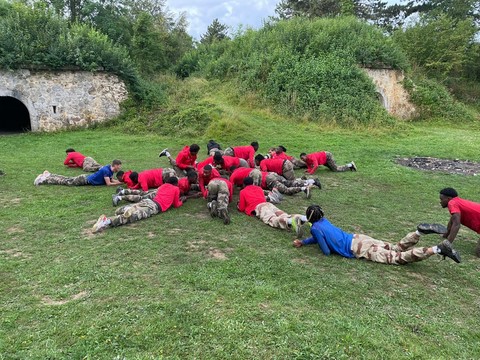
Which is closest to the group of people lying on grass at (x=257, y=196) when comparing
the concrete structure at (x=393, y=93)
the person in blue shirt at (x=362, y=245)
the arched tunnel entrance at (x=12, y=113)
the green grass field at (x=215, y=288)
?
the person in blue shirt at (x=362, y=245)

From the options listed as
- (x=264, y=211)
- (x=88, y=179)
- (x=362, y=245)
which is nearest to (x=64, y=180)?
(x=88, y=179)

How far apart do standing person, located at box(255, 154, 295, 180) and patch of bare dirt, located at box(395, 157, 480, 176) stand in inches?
197

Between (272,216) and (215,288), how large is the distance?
8.46 ft

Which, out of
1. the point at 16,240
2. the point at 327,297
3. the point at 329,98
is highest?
the point at 329,98

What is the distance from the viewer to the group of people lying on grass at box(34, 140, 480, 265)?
17.4 ft

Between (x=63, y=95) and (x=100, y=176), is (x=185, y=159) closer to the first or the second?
(x=100, y=176)

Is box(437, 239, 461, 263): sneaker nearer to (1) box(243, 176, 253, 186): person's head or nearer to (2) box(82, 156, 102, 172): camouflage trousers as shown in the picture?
(1) box(243, 176, 253, 186): person's head

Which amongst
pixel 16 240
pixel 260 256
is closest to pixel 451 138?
pixel 260 256

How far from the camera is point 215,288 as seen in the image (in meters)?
4.27

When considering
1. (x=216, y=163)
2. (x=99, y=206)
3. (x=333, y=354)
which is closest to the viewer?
(x=333, y=354)

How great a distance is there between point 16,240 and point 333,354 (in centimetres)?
498

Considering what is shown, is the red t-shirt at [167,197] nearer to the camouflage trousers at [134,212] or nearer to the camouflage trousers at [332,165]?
the camouflage trousers at [134,212]

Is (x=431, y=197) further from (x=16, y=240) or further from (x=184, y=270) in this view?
(x=16, y=240)

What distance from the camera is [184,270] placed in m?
4.74
